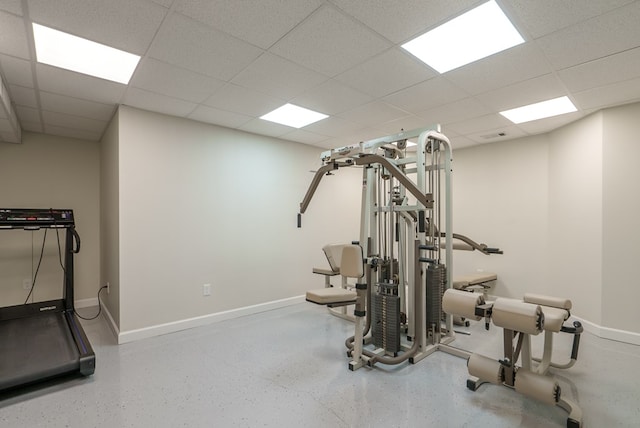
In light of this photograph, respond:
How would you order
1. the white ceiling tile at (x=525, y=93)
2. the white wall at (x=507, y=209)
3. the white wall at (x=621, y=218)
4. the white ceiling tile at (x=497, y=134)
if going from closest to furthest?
the white ceiling tile at (x=525, y=93), the white wall at (x=621, y=218), the white ceiling tile at (x=497, y=134), the white wall at (x=507, y=209)

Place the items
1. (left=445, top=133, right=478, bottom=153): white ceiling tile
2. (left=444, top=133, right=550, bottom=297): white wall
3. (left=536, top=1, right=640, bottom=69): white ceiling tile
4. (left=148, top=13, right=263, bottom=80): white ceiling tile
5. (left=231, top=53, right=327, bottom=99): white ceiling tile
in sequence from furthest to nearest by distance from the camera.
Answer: (left=445, top=133, right=478, bottom=153): white ceiling tile → (left=444, top=133, right=550, bottom=297): white wall → (left=231, top=53, right=327, bottom=99): white ceiling tile → (left=148, top=13, right=263, bottom=80): white ceiling tile → (left=536, top=1, right=640, bottom=69): white ceiling tile

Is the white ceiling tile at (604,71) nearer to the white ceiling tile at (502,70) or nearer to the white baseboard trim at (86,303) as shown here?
the white ceiling tile at (502,70)

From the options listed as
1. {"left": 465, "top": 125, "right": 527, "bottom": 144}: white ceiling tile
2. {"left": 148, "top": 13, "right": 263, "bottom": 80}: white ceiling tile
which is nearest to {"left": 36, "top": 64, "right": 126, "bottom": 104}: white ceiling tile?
{"left": 148, "top": 13, "right": 263, "bottom": 80}: white ceiling tile

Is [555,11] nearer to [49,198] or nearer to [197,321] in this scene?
[197,321]

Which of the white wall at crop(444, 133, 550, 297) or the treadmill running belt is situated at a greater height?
the white wall at crop(444, 133, 550, 297)

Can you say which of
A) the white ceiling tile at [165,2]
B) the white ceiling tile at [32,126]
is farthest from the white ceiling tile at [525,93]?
the white ceiling tile at [32,126]

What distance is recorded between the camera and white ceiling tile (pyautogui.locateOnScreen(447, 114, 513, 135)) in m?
3.54

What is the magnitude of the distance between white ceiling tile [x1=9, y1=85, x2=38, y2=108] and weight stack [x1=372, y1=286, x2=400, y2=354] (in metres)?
3.59

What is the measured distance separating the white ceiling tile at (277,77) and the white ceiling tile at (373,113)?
0.74m

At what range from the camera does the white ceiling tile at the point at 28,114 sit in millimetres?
3153

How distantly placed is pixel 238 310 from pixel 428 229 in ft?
8.19

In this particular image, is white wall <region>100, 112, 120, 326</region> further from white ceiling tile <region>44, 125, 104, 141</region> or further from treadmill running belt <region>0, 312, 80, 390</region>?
treadmill running belt <region>0, 312, 80, 390</region>

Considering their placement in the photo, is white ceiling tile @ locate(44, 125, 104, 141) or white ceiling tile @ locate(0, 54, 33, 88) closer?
white ceiling tile @ locate(0, 54, 33, 88)

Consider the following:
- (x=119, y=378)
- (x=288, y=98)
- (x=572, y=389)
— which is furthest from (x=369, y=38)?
(x=119, y=378)
